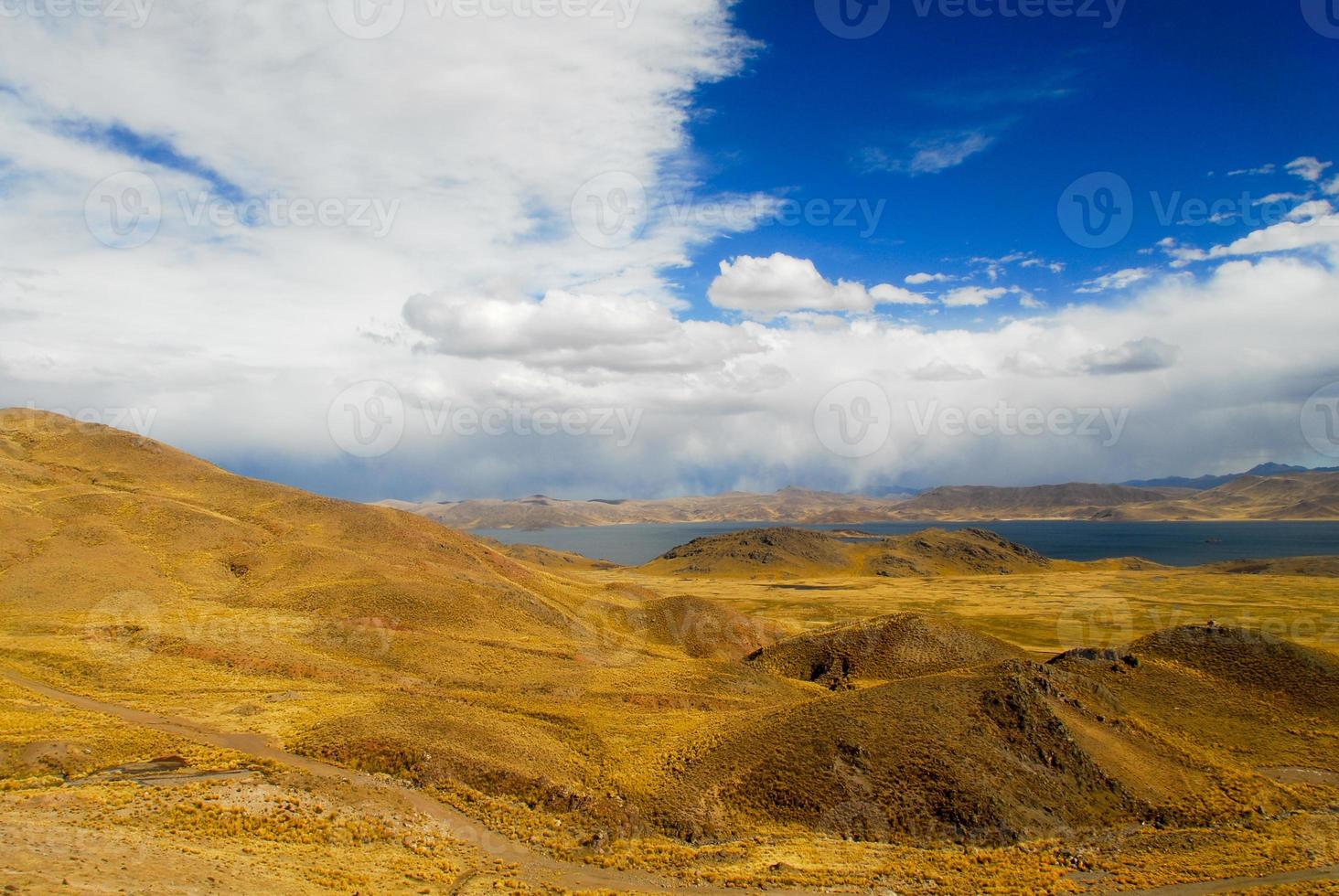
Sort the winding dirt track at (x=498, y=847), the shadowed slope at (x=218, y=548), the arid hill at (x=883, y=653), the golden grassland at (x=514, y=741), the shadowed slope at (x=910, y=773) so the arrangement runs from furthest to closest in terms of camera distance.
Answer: the shadowed slope at (x=218, y=548)
the arid hill at (x=883, y=653)
the shadowed slope at (x=910, y=773)
the golden grassland at (x=514, y=741)
the winding dirt track at (x=498, y=847)

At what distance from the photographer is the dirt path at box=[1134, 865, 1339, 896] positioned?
89.1 feet

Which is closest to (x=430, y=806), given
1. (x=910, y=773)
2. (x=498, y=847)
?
(x=498, y=847)

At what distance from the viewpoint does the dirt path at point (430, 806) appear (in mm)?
27188

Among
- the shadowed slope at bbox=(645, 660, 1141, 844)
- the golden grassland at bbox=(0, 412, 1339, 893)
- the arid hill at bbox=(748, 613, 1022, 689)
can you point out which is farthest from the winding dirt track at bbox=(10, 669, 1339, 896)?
the arid hill at bbox=(748, 613, 1022, 689)

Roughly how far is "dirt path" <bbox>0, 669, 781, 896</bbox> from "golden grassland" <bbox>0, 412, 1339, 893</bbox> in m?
0.37

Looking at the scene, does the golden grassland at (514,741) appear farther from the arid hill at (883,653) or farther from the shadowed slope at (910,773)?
the arid hill at (883,653)

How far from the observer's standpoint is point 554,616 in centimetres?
7531

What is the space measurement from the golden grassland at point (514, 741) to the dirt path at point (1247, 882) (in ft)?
1.50

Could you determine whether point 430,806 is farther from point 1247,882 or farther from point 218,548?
point 218,548

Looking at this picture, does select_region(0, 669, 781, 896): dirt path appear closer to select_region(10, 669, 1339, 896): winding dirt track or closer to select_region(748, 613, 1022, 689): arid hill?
select_region(10, 669, 1339, 896): winding dirt track

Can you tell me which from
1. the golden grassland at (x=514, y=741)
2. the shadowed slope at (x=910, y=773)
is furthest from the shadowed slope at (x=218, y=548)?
the shadowed slope at (x=910, y=773)

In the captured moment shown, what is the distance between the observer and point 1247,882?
2788 centimetres

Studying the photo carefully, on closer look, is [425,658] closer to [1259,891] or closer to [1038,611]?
[1259,891]

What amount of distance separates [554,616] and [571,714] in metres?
31.2
